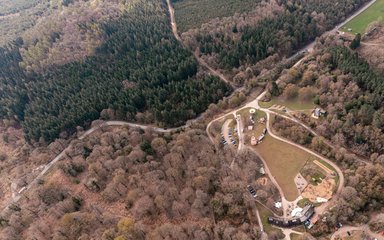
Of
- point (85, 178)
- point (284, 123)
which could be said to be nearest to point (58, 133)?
point (85, 178)

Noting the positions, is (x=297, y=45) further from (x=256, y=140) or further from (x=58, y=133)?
(x=58, y=133)

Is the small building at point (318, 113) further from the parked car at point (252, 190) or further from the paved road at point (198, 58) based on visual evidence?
the paved road at point (198, 58)

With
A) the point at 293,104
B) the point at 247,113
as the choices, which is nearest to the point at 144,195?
the point at 247,113

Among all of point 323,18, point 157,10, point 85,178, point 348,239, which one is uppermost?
point 157,10

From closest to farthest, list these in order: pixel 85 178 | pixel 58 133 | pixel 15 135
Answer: pixel 85 178, pixel 58 133, pixel 15 135

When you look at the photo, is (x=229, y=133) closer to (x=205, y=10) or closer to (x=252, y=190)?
(x=252, y=190)

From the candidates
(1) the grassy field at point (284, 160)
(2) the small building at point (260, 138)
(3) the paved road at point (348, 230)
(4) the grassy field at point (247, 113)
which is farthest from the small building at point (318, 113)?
(3) the paved road at point (348, 230)

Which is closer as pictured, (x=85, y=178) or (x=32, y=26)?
(x=85, y=178)
